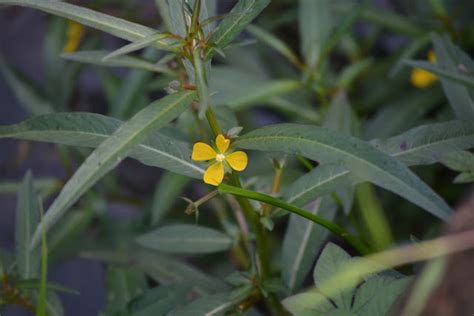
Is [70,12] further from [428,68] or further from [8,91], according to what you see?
[8,91]

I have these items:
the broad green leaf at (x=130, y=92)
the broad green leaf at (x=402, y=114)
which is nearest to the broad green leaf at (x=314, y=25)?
the broad green leaf at (x=402, y=114)

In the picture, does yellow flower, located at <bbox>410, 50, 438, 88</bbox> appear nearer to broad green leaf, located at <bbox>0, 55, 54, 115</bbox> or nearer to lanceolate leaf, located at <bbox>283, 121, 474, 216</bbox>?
lanceolate leaf, located at <bbox>283, 121, 474, 216</bbox>

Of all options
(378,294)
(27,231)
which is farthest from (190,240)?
(378,294)

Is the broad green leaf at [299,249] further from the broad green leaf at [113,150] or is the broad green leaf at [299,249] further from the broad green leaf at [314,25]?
the broad green leaf at [314,25]

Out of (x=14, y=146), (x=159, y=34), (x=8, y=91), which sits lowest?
(x=159, y=34)

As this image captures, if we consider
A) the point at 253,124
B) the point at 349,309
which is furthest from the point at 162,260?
the point at 349,309

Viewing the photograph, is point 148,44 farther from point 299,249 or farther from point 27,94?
point 27,94
